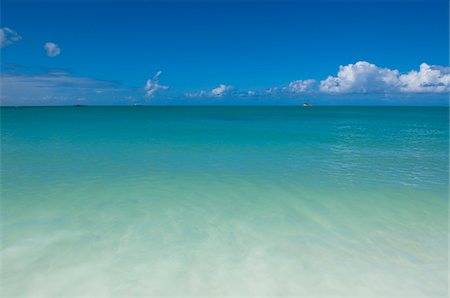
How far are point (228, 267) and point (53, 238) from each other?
3.33 metres

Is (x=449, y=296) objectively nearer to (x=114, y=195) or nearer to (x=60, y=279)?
(x=60, y=279)

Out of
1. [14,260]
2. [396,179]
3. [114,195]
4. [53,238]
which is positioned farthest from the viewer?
[396,179]

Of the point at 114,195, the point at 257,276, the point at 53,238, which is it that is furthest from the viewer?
the point at 114,195

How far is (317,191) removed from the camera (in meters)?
8.62

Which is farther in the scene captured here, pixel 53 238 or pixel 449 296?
pixel 53 238

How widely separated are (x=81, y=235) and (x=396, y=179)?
373 inches

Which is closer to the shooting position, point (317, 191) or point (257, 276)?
point (257, 276)

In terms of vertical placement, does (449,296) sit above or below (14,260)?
below

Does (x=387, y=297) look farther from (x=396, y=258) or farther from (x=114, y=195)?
(x=114, y=195)

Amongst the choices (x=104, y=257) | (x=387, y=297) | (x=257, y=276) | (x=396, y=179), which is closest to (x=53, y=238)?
Result: (x=104, y=257)

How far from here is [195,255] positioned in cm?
502

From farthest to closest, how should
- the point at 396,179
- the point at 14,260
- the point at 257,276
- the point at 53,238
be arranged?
the point at 396,179, the point at 53,238, the point at 14,260, the point at 257,276

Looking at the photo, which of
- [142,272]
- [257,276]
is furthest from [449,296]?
[142,272]

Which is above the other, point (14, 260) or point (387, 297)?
point (14, 260)
